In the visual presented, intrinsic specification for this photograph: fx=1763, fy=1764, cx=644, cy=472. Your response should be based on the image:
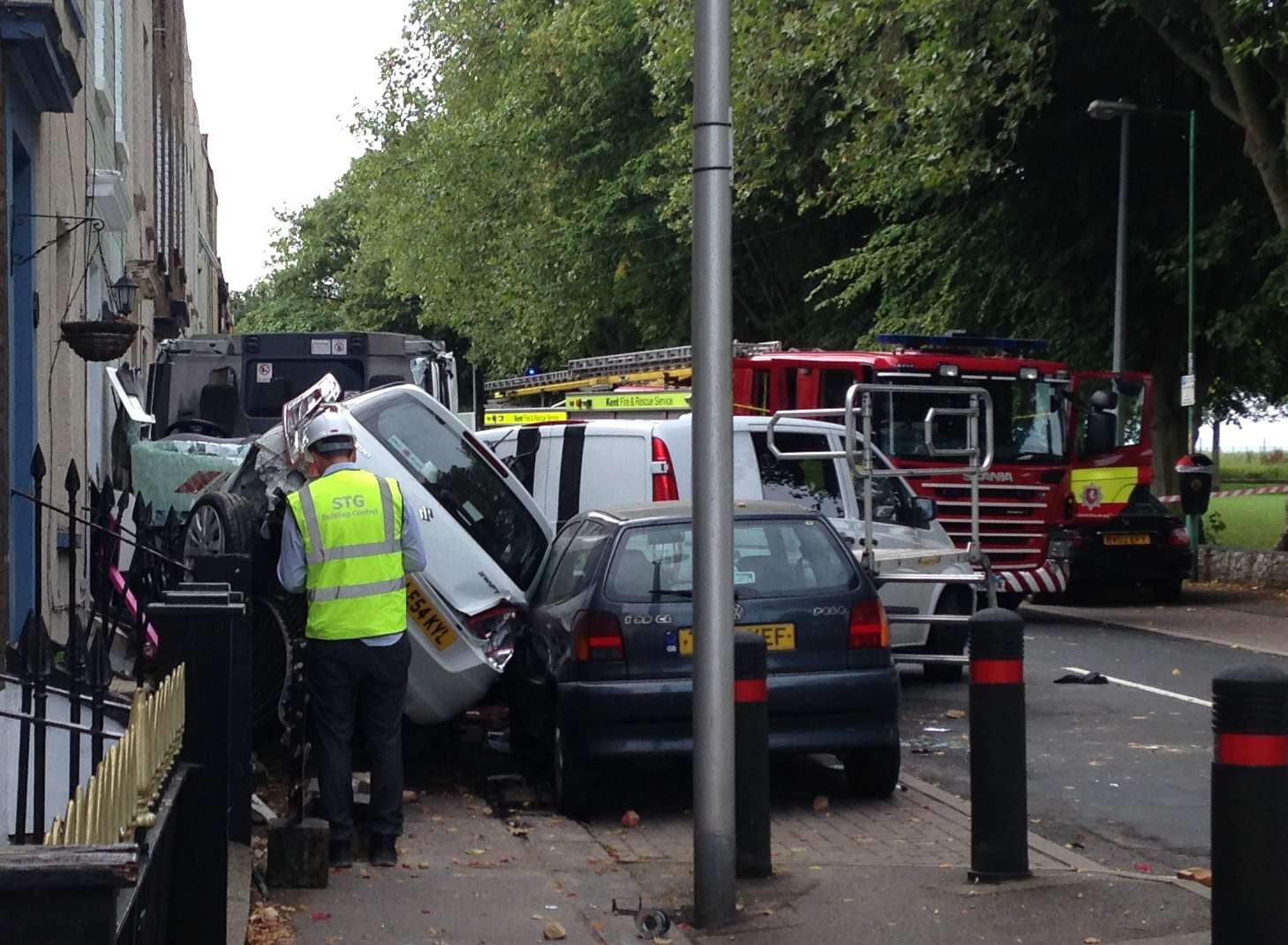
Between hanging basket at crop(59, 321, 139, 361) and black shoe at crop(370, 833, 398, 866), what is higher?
hanging basket at crop(59, 321, 139, 361)

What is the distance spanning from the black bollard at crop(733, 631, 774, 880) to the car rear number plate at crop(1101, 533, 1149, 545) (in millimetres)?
14984

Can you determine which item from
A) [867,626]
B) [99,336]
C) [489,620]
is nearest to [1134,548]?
[867,626]

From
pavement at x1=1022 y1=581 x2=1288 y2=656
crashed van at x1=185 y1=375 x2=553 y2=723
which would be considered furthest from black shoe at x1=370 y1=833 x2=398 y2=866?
pavement at x1=1022 y1=581 x2=1288 y2=656

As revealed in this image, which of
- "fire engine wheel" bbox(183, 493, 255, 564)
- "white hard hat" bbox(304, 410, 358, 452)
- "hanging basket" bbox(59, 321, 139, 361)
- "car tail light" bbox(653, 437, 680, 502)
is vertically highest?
"hanging basket" bbox(59, 321, 139, 361)

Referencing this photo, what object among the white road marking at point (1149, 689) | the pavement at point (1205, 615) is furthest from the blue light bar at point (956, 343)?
the white road marking at point (1149, 689)

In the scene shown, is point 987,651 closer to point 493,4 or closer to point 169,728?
point 169,728

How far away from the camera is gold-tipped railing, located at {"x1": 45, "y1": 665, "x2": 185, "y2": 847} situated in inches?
124

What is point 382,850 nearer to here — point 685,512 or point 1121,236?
point 685,512

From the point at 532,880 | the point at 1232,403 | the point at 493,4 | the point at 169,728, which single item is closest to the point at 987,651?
the point at 532,880

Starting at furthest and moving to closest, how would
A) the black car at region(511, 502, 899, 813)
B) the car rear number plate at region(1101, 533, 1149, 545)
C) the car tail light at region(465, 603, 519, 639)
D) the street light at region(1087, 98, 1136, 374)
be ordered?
1. the street light at region(1087, 98, 1136, 374)
2. the car rear number plate at region(1101, 533, 1149, 545)
3. the car tail light at region(465, 603, 519, 639)
4. the black car at region(511, 502, 899, 813)

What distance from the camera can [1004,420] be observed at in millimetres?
18750

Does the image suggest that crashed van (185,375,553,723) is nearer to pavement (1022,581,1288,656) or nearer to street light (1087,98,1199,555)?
pavement (1022,581,1288,656)

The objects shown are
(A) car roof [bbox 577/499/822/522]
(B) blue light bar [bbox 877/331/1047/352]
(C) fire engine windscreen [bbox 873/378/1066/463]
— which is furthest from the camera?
(B) blue light bar [bbox 877/331/1047/352]

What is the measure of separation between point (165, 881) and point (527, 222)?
35.3 meters
